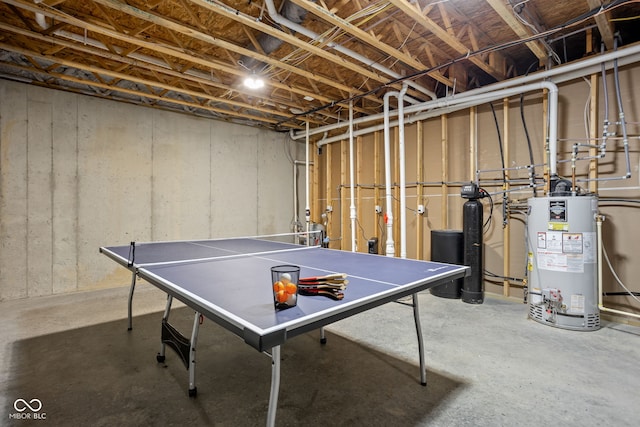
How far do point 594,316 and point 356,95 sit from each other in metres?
3.84

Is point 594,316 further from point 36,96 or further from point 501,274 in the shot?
point 36,96

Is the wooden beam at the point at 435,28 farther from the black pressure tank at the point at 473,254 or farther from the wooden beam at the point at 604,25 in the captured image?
the black pressure tank at the point at 473,254

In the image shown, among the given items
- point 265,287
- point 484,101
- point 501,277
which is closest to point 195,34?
point 265,287

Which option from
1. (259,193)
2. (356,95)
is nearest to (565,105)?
(356,95)

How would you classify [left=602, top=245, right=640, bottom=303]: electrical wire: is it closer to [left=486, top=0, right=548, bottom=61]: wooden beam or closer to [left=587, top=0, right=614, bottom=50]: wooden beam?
[left=587, top=0, right=614, bottom=50]: wooden beam

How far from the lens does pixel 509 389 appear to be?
211 centimetres

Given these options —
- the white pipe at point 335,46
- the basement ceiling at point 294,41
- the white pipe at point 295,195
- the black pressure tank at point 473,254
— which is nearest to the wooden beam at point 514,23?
the basement ceiling at point 294,41

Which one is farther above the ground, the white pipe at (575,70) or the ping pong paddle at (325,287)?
the white pipe at (575,70)

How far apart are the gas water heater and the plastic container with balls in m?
3.06

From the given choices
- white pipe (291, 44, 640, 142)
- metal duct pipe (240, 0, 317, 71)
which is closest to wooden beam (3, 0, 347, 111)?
metal duct pipe (240, 0, 317, 71)

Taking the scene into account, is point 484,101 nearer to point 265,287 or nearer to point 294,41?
point 294,41

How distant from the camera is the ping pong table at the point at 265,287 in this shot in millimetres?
1162

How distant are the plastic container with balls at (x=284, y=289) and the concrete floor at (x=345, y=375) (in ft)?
3.16

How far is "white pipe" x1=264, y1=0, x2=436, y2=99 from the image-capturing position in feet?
9.16
